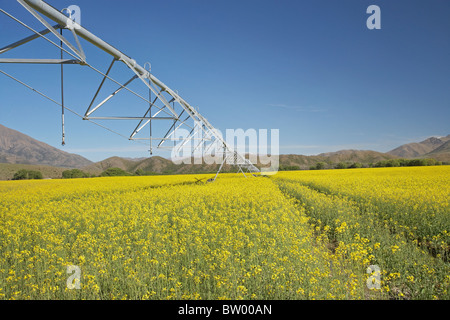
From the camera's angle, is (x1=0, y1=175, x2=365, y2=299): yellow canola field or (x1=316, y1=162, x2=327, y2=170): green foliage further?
(x1=316, y1=162, x2=327, y2=170): green foliage

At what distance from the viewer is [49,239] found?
246 inches

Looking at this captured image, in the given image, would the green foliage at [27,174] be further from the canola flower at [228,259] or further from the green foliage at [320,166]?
the green foliage at [320,166]

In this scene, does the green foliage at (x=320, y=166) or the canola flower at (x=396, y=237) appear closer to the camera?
the canola flower at (x=396, y=237)

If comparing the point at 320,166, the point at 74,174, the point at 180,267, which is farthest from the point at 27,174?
the point at 320,166

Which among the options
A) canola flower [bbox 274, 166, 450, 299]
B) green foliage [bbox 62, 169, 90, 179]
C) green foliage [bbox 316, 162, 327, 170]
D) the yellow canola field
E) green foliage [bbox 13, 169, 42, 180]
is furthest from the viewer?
green foliage [bbox 316, 162, 327, 170]

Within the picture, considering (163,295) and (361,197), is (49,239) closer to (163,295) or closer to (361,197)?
(163,295)

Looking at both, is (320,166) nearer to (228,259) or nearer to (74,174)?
(74,174)

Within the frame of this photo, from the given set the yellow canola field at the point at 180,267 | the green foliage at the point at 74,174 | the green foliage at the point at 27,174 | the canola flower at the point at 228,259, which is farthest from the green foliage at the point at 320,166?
the green foliage at the point at 27,174

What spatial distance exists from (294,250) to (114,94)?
21.9 feet

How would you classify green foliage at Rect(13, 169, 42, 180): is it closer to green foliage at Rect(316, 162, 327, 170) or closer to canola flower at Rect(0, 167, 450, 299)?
canola flower at Rect(0, 167, 450, 299)

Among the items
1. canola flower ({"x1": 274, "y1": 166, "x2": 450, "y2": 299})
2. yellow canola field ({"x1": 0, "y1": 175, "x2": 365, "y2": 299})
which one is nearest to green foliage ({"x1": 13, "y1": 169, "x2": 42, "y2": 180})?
yellow canola field ({"x1": 0, "y1": 175, "x2": 365, "y2": 299})
